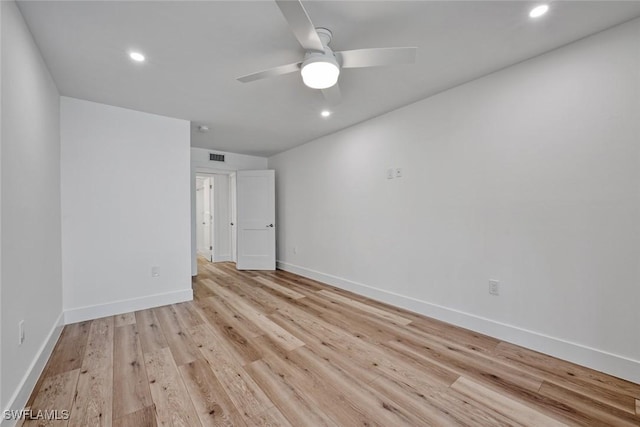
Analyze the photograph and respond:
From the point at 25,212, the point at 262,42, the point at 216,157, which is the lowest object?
the point at 25,212

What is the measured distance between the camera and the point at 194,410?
1.50m

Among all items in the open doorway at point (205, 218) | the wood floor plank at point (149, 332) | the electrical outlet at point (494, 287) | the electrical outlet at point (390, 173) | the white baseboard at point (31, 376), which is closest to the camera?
the white baseboard at point (31, 376)

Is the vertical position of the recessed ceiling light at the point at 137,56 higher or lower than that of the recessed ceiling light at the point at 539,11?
lower

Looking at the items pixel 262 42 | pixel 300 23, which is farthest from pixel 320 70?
pixel 262 42

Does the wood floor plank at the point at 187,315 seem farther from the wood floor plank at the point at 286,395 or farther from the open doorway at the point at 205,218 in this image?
the open doorway at the point at 205,218

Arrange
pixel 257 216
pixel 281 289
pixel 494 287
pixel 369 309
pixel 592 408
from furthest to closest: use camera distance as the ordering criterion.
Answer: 1. pixel 257 216
2. pixel 281 289
3. pixel 369 309
4. pixel 494 287
5. pixel 592 408

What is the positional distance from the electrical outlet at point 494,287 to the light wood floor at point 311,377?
42 centimetres

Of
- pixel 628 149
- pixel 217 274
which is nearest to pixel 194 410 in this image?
pixel 628 149

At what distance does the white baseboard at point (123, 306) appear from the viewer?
8.90ft

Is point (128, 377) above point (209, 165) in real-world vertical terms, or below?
below

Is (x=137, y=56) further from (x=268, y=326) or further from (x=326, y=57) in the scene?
(x=268, y=326)

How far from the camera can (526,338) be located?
2.16 metres

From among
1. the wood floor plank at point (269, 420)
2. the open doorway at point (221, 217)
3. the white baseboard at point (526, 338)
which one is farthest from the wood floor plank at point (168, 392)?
the open doorway at point (221, 217)

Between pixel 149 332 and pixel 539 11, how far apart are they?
396 centimetres
